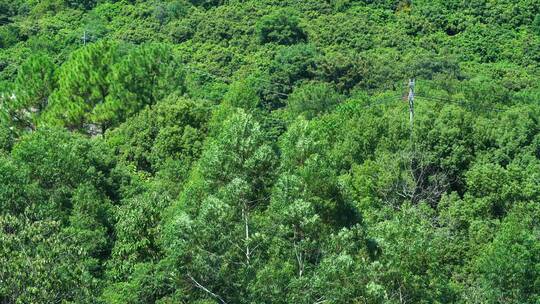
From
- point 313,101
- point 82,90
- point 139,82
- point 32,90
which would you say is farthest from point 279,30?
point 32,90

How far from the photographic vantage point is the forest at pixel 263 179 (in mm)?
26328

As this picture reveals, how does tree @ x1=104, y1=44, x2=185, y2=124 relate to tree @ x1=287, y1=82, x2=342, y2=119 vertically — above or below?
above

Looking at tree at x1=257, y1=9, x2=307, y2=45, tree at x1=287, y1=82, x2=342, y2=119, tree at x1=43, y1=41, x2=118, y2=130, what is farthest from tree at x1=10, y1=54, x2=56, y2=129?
tree at x1=257, y1=9, x2=307, y2=45

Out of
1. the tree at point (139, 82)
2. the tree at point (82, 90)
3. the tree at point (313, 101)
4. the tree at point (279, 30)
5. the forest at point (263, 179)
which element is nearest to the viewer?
the forest at point (263, 179)

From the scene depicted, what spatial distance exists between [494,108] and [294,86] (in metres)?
18.9

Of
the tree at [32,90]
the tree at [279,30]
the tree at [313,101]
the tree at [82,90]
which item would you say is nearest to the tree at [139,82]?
the tree at [82,90]

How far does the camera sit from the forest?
26.3 meters

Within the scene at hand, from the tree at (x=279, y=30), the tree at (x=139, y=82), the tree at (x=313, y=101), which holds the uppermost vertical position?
the tree at (x=139, y=82)

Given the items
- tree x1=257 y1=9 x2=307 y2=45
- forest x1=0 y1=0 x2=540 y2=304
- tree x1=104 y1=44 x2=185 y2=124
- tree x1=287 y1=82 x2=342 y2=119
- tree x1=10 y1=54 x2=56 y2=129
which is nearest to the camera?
forest x1=0 y1=0 x2=540 y2=304

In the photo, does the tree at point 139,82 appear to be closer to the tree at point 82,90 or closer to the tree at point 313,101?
the tree at point 82,90

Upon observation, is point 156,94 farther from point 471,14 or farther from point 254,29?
point 471,14

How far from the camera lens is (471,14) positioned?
82.4 m

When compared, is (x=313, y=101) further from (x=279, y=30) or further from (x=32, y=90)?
(x=279, y=30)

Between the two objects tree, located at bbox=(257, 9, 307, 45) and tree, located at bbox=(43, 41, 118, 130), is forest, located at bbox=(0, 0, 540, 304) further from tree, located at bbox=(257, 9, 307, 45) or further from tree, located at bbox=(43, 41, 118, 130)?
tree, located at bbox=(257, 9, 307, 45)
